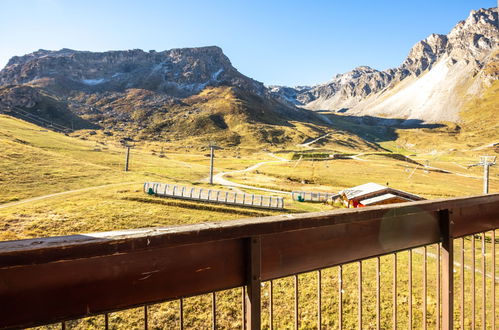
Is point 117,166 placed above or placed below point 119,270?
below

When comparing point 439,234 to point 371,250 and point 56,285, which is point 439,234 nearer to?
point 371,250

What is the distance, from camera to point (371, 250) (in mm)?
3109

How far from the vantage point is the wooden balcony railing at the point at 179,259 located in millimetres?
1729

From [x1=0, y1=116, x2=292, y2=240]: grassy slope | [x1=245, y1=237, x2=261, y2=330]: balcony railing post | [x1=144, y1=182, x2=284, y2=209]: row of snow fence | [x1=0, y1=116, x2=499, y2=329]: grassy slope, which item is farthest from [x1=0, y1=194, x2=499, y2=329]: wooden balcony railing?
[x1=144, y1=182, x2=284, y2=209]: row of snow fence

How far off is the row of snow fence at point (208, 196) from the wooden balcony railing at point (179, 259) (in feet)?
113

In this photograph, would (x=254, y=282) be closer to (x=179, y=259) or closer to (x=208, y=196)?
(x=179, y=259)

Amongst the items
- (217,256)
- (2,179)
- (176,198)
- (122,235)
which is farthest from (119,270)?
(2,179)

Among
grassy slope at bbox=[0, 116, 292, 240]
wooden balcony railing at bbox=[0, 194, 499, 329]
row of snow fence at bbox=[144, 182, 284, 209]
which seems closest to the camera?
wooden balcony railing at bbox=[0, 194, 499, 329]

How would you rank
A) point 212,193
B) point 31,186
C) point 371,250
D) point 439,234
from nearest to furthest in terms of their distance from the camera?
1. point 371,250
2. point 439,234
3. point 31,186
4. point 212,193

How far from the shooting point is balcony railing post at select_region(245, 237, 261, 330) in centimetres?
238

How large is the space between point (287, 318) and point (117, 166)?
202ft

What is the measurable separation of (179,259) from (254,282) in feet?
2.19

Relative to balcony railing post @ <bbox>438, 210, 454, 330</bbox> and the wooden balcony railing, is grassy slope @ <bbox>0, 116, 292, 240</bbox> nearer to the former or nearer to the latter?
the wooden balcony railing

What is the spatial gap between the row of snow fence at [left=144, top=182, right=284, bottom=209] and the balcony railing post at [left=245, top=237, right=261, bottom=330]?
34865mm
